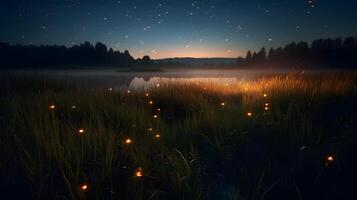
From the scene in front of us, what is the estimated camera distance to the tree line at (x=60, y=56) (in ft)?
188

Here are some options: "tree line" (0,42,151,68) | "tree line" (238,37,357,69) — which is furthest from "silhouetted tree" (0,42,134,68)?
"tree line" (238,37,357,69)

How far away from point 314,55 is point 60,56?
5315 centimetres

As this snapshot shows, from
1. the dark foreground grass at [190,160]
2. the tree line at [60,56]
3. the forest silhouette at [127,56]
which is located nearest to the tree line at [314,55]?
the forest silhouette at [127,56]

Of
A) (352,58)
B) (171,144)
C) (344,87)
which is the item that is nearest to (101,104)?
(171,144)

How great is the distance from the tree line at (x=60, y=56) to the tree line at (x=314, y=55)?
3278 cm

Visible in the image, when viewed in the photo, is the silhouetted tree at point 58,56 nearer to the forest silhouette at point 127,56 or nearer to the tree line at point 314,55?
the forest silhouette at point 127,56

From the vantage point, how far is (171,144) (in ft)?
13.8

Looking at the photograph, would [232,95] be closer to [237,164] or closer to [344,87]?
[344,87]

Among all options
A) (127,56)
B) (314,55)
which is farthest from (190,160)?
(127,56)

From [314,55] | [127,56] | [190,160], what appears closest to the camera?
[190,160]

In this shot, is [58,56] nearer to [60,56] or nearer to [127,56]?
[60,56]

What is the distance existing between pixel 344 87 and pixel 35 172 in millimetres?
6554

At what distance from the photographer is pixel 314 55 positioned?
6100 cm

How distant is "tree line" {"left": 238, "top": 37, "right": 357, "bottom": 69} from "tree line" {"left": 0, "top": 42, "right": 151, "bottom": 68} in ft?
108
